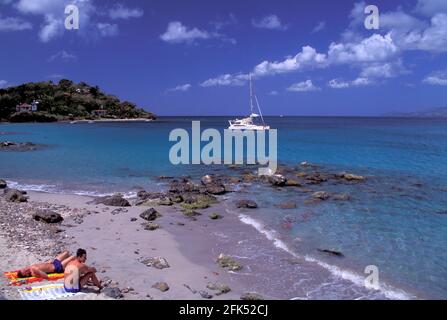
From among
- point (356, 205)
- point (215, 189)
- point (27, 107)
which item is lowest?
point (356, 205)

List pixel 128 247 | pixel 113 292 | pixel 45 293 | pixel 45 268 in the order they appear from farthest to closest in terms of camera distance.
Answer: pixel 128 247 → pixel 45 268 → pixel 113 292 → pixel 45 293

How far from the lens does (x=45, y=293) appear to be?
10.4 meters

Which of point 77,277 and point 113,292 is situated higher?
point 77,277

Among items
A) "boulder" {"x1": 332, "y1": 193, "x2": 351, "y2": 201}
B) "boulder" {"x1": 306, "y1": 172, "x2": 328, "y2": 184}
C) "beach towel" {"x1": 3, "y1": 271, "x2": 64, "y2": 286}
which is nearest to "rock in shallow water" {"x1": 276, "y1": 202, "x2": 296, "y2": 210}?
"boulder" {"x1": 332, "y1": 193, "x2": 351, "y2": 201}

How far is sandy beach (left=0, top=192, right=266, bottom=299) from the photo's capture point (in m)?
11.9

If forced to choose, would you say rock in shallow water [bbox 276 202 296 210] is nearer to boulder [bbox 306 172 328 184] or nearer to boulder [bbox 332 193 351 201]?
boulder [bbox 332 193 351 201]

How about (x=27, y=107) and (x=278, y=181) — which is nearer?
(x=278, y=181)

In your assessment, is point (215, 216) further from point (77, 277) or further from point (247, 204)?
point (77, 277)

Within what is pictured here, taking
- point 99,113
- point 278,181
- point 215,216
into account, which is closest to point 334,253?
point 215,216

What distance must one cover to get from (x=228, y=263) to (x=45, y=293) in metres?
5.99

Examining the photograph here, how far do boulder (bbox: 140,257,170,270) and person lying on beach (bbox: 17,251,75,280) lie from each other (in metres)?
2.63
